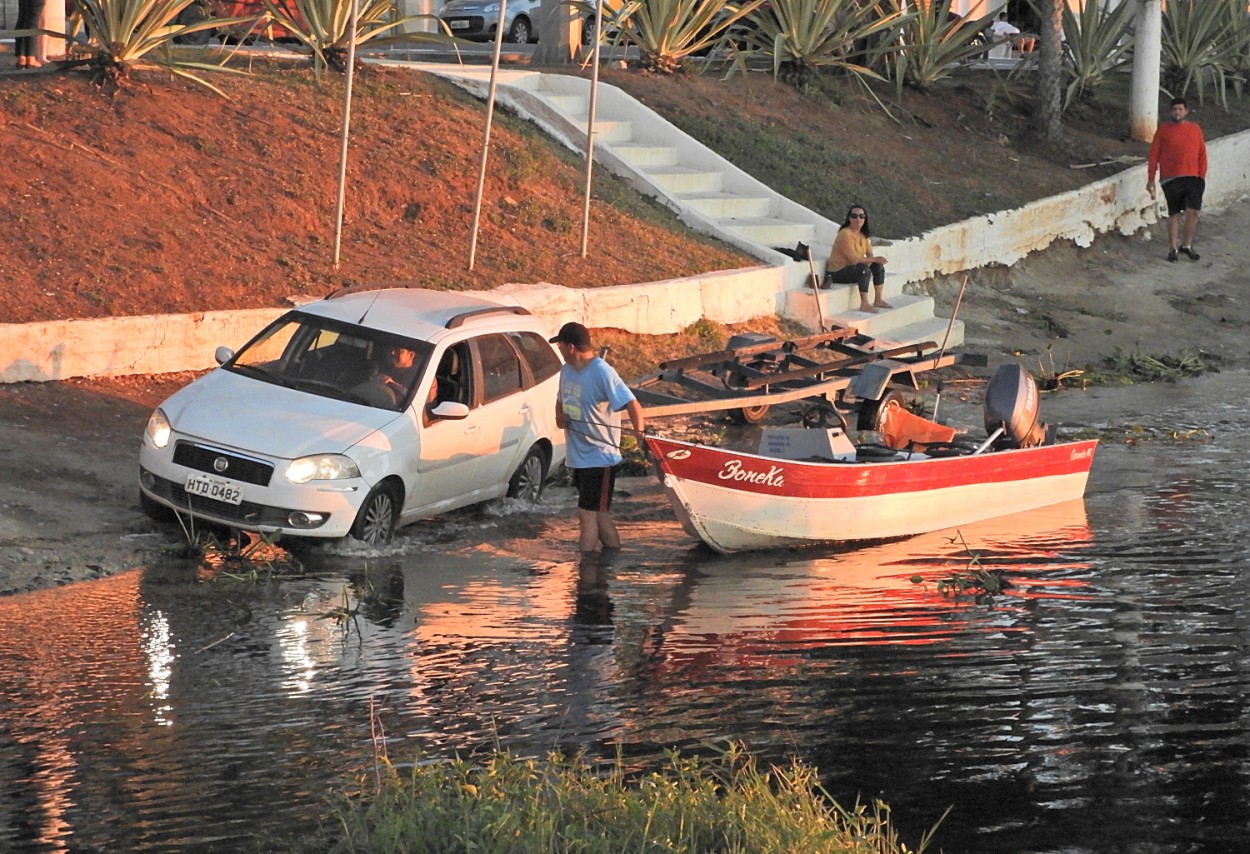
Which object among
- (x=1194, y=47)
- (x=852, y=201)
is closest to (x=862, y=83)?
(x=852, y=201)

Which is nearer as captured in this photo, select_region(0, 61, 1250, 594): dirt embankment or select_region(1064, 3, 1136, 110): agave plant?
select_region(0, 61, 1250, 594): dirt embankment

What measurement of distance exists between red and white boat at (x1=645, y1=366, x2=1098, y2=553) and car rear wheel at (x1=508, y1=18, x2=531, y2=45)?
Answer: 23.7m

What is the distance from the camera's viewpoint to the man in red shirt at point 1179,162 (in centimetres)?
2492

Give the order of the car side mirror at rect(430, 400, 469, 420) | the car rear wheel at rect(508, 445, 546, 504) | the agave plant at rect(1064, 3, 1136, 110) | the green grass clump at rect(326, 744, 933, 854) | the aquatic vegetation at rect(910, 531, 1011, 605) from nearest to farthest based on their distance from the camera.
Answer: the green grass clump at rect(326, 744, 933, 854), the aquatic vegetation at rect(910, 531, 1011, 605), the car side mirror at rect(430, 400, 469, 420), the car rear wheel at rect(508, 445, 546, 504), the agave plant at rect(1064, 3, 1136, 110)

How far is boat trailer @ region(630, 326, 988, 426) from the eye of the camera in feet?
47.6

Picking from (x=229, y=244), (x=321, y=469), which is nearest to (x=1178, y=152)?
(x=229, y=244)

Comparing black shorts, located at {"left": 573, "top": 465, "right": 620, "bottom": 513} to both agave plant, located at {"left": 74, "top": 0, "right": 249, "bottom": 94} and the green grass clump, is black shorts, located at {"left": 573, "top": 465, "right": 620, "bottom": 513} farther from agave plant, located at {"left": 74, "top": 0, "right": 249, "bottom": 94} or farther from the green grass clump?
agave plant, located at {"left": 74, "top": 0, "right": 249, "bottom": 94}

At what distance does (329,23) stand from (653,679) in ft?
40.9

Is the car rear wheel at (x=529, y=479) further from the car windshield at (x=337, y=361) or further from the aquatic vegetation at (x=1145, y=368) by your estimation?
the aquatic vegetation at (x=1145, y=368)

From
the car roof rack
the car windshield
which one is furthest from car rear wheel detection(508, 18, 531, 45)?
the car windshield

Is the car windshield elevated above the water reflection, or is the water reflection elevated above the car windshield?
the car windshield

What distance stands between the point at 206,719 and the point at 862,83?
19.3 m

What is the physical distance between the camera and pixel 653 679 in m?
9.22

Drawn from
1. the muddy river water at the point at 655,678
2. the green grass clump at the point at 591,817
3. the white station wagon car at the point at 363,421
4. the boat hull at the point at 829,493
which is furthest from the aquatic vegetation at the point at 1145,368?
the green grass clump at the point at 591,817
